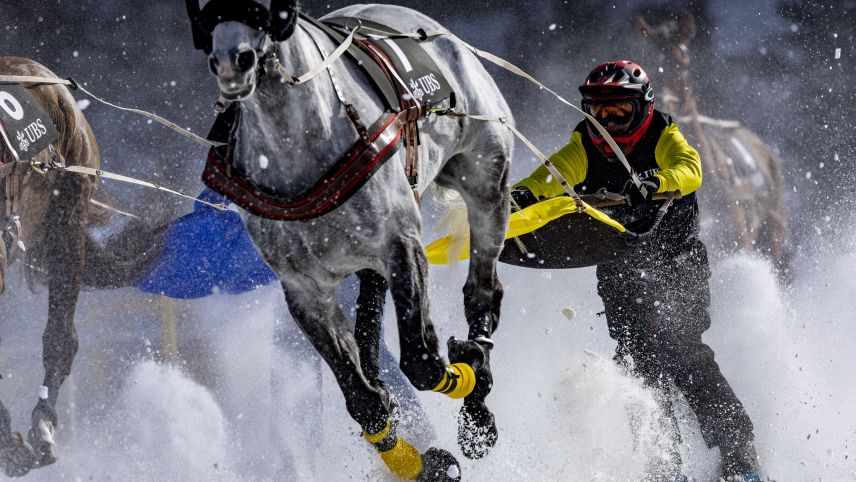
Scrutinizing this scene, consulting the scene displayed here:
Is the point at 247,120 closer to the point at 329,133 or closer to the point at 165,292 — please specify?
the point at 329,133

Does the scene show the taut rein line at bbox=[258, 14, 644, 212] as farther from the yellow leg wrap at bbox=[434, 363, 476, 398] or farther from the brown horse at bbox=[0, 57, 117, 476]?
the brown horse at bbox=[0, 57, 117, 476]

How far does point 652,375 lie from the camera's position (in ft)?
15.8

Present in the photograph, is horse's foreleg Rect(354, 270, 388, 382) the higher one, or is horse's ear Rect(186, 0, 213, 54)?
horse's ear Rect(186, 0, 213, 54)

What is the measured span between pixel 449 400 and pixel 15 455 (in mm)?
2443

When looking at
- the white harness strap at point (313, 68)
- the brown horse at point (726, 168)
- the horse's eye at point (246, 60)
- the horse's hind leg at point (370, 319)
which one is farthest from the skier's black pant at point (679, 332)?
the brown horse at point (726, 168)

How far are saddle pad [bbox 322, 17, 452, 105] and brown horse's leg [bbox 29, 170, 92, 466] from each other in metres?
2.72

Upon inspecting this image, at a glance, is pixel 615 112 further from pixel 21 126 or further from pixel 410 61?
pixel 21 126

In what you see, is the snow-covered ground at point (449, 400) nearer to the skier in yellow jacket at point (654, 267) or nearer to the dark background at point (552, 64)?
the skier in yellow jacket at point (654, 267)

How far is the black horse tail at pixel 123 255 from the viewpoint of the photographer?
554 cm

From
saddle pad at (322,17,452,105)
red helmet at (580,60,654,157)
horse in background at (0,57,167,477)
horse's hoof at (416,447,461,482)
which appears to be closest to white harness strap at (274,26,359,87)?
saddle pad at (322,17,452,105)

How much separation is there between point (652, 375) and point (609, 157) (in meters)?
→ 1.07

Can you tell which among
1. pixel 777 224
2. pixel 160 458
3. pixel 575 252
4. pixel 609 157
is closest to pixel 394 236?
pixel 575 252

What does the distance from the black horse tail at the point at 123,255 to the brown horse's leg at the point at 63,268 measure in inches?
4.5

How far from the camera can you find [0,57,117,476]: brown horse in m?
5.28
